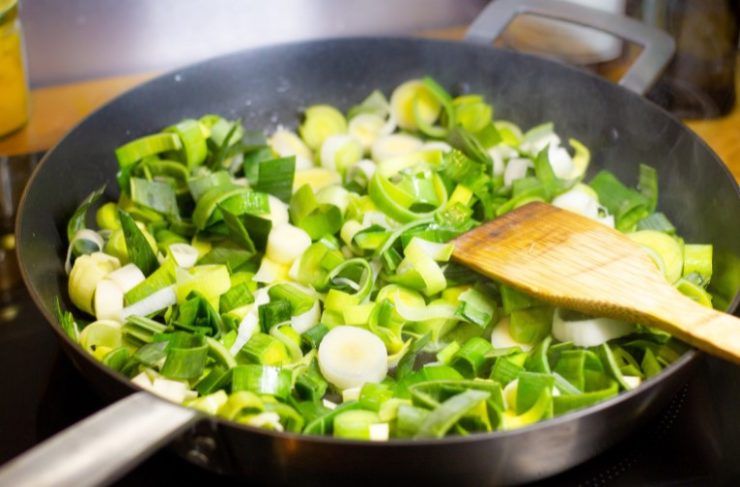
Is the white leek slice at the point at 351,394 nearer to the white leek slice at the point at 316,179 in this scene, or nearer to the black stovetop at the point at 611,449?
the black stovetop at the point at 611,449

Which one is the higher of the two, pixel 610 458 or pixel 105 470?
pixel 105 470

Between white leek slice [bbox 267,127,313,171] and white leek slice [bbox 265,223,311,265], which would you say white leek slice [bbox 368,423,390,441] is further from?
white leek slice [bbox 267,127,313,171]

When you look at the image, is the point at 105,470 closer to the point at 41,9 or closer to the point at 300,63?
the point at 300,63

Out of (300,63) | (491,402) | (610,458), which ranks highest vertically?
(300,63)

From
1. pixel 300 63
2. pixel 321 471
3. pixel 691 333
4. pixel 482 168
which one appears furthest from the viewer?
pixel 300 63

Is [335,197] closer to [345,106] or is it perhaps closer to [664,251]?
[345,106]

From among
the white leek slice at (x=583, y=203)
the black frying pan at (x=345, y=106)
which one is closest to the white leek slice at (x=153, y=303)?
the black frying pan at (x=345, y=106)

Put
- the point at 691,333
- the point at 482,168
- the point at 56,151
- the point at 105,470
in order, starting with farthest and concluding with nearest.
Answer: the point at 482,168
the point at 56,151
the point at 691,333
the point at 105,470

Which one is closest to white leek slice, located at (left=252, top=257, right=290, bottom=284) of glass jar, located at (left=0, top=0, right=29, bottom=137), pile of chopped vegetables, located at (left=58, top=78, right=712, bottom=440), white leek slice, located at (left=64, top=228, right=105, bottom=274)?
pile of chopped vegetables, located at (left=58, top=78, right=712, bottom=440)

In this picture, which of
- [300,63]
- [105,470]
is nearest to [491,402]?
[105,470]
